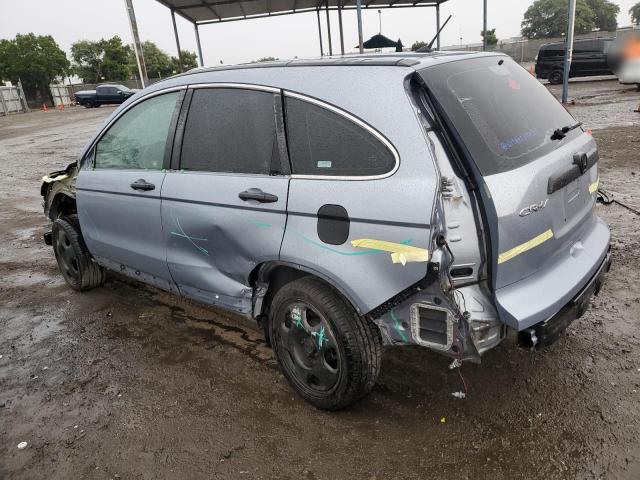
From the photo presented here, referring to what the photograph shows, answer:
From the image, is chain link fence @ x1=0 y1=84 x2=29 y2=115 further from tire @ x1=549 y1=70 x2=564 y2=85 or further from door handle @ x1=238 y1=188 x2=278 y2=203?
door handle @ x1=238 y1=188 x2=278 y2=203

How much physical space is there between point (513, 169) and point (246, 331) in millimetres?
2339

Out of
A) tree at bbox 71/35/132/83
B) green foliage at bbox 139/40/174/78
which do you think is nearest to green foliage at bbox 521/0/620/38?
green foliage at bbox 139/40/174/78

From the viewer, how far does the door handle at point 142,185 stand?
3197 millimetres

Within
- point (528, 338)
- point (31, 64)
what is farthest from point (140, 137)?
point (31, 64)

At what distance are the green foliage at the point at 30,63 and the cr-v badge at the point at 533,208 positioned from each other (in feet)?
205

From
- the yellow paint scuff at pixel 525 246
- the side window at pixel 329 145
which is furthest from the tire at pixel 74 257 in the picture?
the yellow paint scuff at pixel 525 246

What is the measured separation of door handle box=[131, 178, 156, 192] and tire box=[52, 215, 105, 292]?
4.62 feet

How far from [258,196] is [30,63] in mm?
63922

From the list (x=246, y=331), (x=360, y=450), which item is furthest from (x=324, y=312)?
(x=246, y=331)

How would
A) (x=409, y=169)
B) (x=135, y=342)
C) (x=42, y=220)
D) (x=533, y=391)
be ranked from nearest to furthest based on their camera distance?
1. (x=409, y=169)
2. (x=533, y=391)
3. (x=135, y=342)
4. (x=42, y=220)

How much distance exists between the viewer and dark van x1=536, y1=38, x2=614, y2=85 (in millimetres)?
20375

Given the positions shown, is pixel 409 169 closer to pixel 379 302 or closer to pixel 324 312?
pixel 379 302

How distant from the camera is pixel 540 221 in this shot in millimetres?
2180

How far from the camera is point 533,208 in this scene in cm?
214
